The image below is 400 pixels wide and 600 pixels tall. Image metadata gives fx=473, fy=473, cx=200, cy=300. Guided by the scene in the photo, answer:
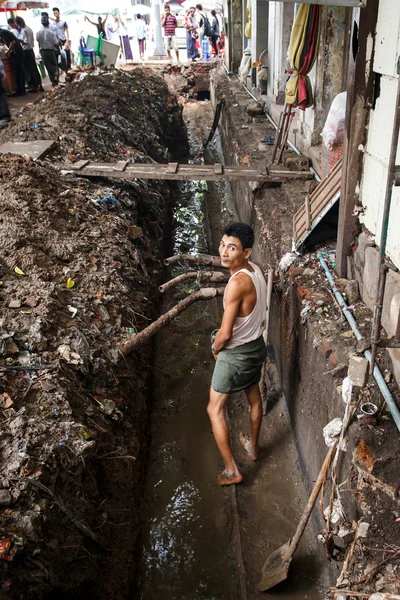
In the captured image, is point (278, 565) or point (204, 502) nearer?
point (278, 565)

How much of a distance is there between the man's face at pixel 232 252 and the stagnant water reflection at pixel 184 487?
1850mm

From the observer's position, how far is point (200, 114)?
16344mm

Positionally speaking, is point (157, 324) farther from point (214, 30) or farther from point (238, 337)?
point (214, 30)

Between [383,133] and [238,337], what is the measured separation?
1.82 meters

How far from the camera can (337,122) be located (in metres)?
4.69

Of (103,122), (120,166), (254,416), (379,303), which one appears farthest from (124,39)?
(379,303)

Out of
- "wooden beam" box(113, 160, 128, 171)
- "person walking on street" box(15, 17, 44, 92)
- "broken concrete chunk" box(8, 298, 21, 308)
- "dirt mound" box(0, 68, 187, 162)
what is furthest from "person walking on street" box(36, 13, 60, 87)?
"broken concrete chunk" box(8, 298, 21, 308)

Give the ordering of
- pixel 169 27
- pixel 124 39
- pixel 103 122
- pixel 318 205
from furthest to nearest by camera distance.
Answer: pixel 124 39
pixel 169 27
pixel 103 122
pixel 318 205

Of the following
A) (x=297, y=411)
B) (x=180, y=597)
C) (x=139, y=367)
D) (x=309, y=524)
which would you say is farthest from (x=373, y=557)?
(x=139, y=367)

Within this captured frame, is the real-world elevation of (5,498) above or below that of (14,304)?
below

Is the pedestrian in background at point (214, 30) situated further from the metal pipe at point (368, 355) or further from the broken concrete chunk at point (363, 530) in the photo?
the broken concrete chunk at point (363, 530)

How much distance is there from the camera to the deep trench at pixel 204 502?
332cm

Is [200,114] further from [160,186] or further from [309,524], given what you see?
[309,524]

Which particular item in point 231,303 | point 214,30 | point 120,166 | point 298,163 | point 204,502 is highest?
point 214,30
